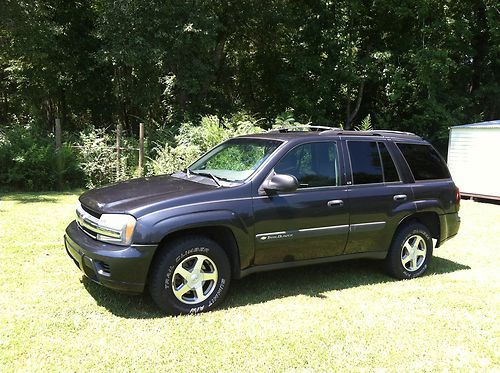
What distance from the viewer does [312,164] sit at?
17.9ft

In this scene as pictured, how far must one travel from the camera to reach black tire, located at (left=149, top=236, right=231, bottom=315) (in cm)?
446

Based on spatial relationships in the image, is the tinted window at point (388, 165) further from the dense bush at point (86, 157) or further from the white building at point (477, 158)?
the white building at point (477, 158)

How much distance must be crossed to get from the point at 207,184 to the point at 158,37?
1312cm

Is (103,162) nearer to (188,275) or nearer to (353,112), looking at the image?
(188,275)

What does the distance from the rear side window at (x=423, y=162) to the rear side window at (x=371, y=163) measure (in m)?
0.33

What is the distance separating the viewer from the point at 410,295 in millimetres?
5492

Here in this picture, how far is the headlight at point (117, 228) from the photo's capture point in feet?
14.3

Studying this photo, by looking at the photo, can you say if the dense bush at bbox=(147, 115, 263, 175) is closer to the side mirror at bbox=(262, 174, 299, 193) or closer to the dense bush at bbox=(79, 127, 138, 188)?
the dense bush at bbox=(79, 127, 138, 188)

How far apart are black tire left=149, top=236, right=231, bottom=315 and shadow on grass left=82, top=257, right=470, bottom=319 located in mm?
224

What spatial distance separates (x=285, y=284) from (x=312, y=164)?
148cm

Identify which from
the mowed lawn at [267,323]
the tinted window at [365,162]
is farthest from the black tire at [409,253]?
the tinted window at [365,162]

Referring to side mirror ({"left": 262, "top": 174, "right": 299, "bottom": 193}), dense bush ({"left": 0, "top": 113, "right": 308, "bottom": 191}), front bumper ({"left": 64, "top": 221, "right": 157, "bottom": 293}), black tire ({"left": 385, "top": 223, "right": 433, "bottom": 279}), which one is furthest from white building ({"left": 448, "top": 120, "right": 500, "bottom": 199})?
front bumper ({"left": 64, "top": 221, "right": 157, "bottom": 293})

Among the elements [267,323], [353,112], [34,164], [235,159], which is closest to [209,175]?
[235,159]

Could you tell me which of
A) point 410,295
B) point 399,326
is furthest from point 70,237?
point 410,295
